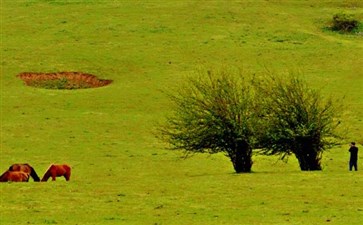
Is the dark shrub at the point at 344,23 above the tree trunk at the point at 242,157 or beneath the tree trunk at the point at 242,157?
above

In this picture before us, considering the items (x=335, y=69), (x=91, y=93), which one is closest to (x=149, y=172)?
(x=91, y=93)

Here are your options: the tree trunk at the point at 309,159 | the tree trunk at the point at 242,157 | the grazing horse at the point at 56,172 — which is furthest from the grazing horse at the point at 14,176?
the tree trunk at the point at 309,159

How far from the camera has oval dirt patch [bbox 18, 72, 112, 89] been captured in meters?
70.6

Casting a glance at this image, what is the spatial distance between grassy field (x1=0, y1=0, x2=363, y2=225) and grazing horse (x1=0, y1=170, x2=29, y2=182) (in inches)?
65.1

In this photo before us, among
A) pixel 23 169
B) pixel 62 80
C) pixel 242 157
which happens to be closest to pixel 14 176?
pixel 23 169

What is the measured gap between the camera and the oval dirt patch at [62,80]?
70.6m

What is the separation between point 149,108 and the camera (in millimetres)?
63625

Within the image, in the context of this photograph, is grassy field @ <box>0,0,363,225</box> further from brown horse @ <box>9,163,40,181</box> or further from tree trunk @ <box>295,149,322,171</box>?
brown horse @ <box>9,163,40,181</box>

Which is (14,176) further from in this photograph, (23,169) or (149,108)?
(149,108)

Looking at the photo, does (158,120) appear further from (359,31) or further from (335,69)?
(359,31)

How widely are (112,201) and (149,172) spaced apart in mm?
13358

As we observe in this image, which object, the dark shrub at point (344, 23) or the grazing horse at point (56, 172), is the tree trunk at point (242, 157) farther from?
the dark shrub at point (344, 23)

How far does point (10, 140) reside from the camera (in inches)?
2096

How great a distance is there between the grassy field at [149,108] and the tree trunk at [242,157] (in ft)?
3.55
